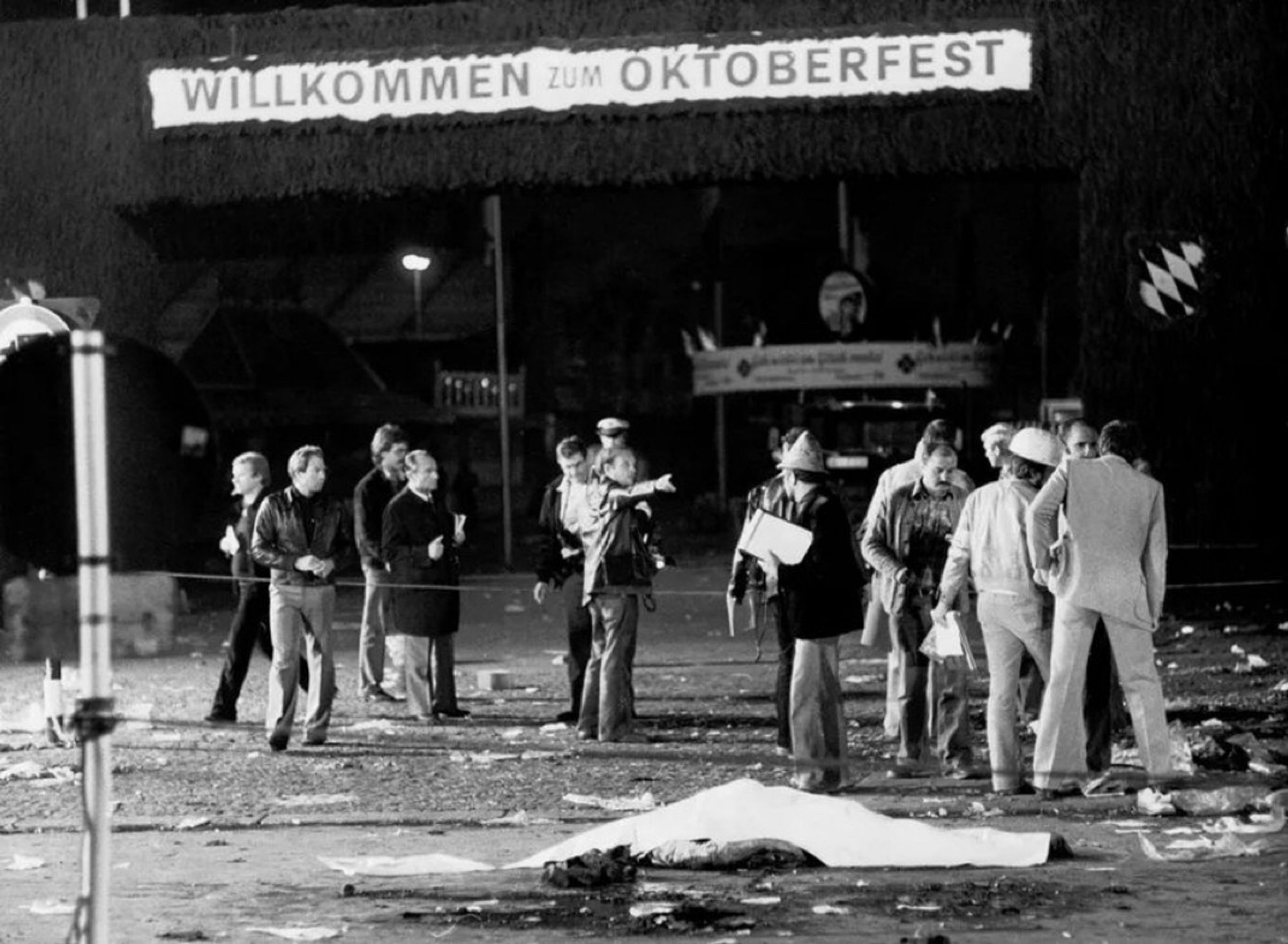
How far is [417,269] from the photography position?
146ft

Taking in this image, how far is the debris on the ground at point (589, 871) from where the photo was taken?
9281mm

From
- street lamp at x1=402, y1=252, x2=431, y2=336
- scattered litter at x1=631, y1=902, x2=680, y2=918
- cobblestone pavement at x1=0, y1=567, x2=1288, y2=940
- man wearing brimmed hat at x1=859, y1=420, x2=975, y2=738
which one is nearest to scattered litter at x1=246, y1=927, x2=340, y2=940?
cobblestone pavement at x1=0, y1=567, x2=1288, y2=940

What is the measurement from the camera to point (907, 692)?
1280cm

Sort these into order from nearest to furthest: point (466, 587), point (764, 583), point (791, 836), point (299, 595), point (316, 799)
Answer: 1. point (791, 836)
2. point (316, 799)
3. point (764, 583)
4. point (299, 595)
5. point (466, 587)

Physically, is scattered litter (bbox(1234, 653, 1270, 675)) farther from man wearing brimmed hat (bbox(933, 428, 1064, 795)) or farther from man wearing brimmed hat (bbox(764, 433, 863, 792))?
man wearing brimmed hat (bbox(764, 433, 863, 792))

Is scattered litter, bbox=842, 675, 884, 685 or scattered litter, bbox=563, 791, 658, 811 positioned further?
scattered litter, bbox=842, 675, 884, 685

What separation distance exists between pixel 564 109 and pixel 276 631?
8.37m

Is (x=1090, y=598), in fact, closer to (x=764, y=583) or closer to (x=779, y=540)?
(x=779, y=540)

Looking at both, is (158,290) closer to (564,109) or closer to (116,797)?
(564,109)

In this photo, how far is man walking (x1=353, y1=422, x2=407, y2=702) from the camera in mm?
16250

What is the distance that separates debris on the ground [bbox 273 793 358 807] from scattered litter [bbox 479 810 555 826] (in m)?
1.00

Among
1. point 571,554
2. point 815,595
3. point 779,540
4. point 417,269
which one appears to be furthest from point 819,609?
point 417,269

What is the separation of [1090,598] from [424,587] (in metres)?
5.21

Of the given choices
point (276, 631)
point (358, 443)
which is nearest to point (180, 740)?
point (276, 631)
